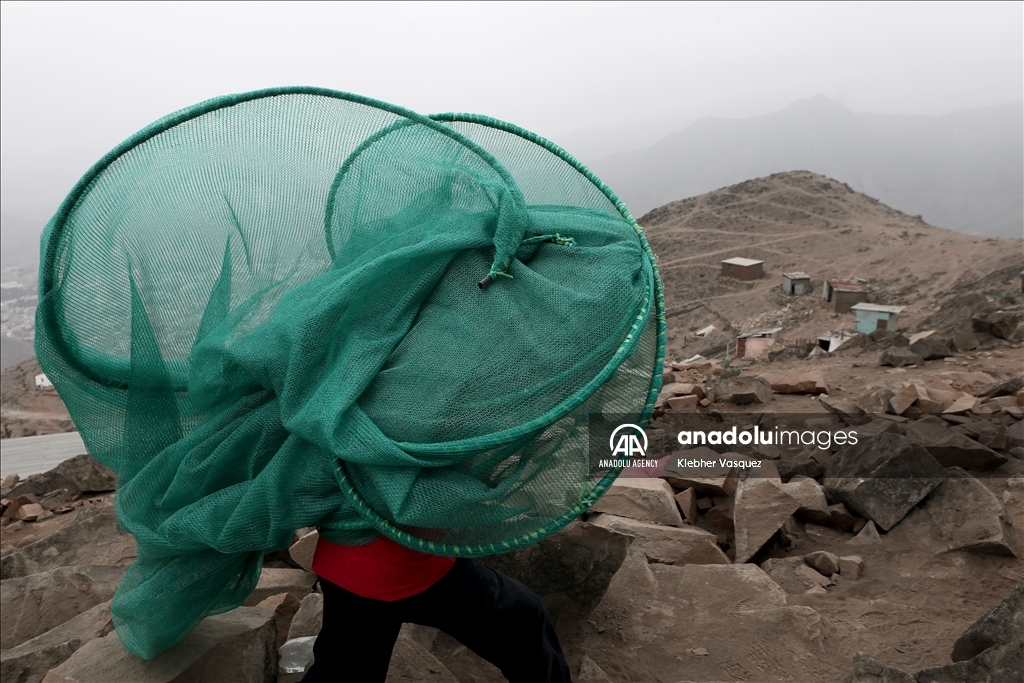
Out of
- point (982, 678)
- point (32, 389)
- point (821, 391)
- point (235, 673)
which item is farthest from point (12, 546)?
point (32, 389)

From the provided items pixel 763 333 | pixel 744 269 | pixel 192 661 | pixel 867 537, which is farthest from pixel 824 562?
pixel 744 269

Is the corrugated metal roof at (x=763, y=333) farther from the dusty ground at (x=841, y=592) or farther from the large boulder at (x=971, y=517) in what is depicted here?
the large boulder at (x=971, y=517)

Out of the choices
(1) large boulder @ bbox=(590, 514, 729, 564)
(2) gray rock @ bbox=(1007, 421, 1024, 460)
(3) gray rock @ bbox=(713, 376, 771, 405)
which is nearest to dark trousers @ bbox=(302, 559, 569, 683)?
(1) large boulder @ bbox=(590, 514, 729, 564)

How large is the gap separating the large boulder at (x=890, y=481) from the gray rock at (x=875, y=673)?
1.32 meters

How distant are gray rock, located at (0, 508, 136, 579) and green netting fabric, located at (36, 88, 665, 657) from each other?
190 centimetres

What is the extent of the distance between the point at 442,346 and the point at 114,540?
299 cm

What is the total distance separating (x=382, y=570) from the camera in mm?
1544

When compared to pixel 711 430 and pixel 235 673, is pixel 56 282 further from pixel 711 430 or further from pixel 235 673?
pixel 711 430

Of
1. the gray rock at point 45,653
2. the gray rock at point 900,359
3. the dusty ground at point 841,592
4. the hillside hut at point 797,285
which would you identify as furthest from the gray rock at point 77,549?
the hillside hut at point 797,285

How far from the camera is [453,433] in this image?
133cm

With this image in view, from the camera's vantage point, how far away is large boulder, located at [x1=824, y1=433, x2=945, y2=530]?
10.1 ft

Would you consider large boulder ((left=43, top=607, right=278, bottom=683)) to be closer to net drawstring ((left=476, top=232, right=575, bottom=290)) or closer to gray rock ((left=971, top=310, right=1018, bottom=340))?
net drawstring ((left=476, top=232, right=575, bottom=290))

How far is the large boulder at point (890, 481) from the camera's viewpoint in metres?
3.08

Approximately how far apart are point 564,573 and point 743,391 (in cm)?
294
